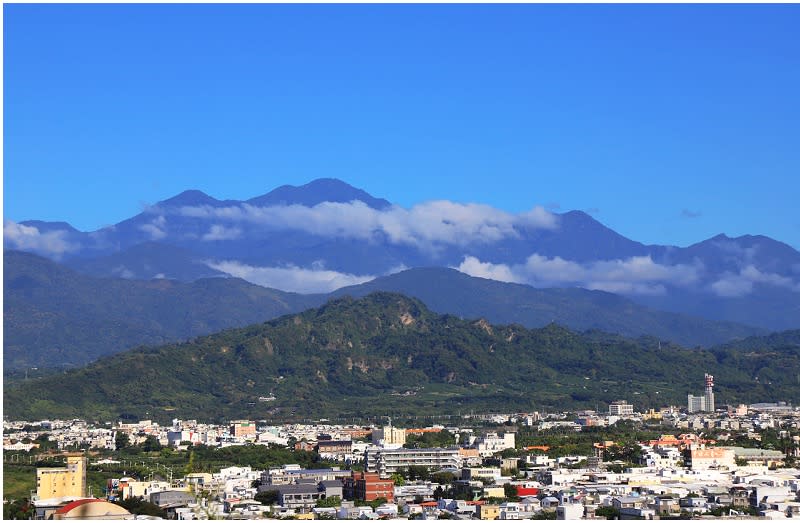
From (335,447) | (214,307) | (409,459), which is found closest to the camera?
(409,459)

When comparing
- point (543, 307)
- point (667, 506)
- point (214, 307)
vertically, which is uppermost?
point (543, 307)

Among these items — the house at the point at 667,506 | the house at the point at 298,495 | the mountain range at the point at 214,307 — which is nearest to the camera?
the house at the point at 667,506

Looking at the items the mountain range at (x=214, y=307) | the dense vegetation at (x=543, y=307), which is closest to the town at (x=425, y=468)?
the mountain range at (x=214, y=307)

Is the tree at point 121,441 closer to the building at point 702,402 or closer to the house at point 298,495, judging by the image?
the house at point 298,495

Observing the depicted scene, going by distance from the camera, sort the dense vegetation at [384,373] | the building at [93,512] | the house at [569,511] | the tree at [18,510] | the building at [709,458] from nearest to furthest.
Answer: the building at [93,512] → the tree at [18,510] → the house at [569,511] → the building at [709,458] → the dense vegetation at [384,373]

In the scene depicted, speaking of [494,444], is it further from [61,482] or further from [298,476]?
[61,482]

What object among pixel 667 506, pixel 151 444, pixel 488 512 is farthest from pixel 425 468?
pixel 151 444

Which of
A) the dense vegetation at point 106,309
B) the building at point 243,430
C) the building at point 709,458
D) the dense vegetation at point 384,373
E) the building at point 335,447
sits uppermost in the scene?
the dense vegetation at point 106,309

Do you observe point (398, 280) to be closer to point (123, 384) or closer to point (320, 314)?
point (320, 314)

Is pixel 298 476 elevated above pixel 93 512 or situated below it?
above
